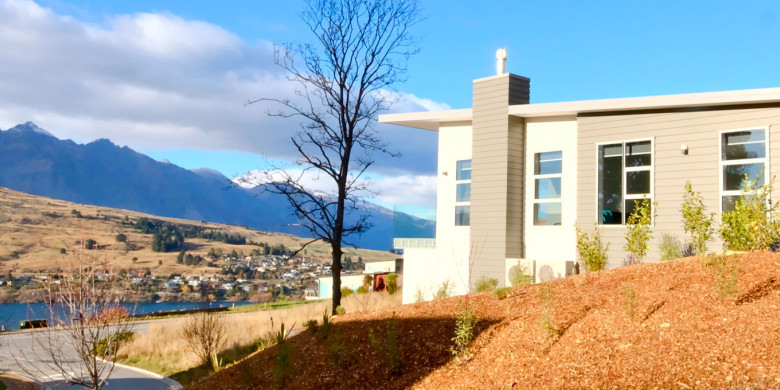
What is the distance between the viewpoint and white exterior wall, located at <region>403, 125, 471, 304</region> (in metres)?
15.8

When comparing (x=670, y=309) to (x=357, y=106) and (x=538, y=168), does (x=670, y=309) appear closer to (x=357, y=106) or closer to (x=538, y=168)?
(x=538, y=168)

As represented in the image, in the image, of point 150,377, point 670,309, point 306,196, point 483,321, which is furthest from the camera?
point 306,196

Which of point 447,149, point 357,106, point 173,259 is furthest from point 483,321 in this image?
point 173,259

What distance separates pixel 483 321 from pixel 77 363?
11620 millimetres

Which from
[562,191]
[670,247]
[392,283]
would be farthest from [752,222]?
[392,283]

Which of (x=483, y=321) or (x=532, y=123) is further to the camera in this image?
(x=532, y=123)

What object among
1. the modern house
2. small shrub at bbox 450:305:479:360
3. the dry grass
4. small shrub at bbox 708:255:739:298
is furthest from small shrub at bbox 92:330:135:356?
small shrub at bbox 708:255:739:298

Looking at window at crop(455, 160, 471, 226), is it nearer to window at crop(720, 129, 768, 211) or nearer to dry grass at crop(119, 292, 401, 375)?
dry grass at crop(119, 292, 401, 375)

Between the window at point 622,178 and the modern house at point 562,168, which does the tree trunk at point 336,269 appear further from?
the window at point 622,178

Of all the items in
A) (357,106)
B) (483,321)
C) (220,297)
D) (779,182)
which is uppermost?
(357,106)

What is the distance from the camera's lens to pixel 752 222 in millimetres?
10836

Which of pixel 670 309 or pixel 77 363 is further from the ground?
pixel 670 309

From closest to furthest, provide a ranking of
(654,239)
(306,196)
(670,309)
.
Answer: (670,309) < (654,239) < (306,196)

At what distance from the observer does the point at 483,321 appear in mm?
8469
